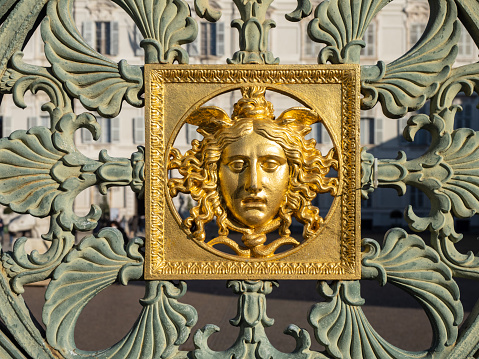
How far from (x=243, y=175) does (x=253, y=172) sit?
6 cm

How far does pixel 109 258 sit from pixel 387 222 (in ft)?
57.6

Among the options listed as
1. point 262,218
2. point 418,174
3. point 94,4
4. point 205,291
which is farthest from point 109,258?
point 94,4

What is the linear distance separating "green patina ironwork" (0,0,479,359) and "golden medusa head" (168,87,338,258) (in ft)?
0.55

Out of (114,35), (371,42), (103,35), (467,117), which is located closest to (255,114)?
(371,42)

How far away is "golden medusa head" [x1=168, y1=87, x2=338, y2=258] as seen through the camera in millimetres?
2256

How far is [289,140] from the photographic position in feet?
7.46

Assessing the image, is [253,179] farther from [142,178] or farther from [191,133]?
[191,133]

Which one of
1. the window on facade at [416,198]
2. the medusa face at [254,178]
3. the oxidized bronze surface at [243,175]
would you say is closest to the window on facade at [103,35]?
the window on facade at [416,198]

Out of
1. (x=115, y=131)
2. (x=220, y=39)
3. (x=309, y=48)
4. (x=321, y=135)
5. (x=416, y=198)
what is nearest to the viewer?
(x=321, y=135)

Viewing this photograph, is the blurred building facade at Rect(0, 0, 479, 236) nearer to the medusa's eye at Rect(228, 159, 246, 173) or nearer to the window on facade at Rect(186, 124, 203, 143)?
the window on facade at Rect(186, 124, 203, 143)

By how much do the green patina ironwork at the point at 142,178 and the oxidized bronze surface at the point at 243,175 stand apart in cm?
6

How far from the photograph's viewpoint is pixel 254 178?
223 cm

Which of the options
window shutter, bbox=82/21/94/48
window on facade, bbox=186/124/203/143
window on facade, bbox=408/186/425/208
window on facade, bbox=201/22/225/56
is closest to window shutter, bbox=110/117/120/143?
window on facade, bbox=186/124/203/143

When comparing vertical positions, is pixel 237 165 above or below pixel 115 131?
below
